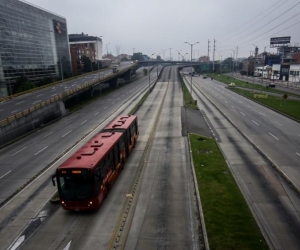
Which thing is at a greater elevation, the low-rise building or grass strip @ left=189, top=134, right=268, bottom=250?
the low-rise building

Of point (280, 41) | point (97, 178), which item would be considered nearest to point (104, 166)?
point (97, 178)

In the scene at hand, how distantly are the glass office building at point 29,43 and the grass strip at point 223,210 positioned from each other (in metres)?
53.4

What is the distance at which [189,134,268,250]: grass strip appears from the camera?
13531mm

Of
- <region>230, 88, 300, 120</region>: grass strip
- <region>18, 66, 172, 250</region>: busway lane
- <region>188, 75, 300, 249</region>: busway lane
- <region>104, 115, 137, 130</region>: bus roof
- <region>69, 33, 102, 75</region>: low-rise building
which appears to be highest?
<region>69, 33, 102, 75</region>: low-rise building

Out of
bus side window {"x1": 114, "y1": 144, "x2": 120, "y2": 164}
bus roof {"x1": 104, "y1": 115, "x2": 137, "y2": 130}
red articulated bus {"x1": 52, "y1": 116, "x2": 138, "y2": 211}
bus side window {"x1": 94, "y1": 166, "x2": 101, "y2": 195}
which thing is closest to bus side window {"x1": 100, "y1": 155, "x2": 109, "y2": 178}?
red articulated bus {"x1": 52, "y1": 116, "x2": 138, "y2": 211}

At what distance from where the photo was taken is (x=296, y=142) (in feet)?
104

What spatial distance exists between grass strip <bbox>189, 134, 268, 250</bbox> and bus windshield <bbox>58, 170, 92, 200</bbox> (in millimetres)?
7385

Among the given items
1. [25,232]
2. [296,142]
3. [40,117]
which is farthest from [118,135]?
[40,117]

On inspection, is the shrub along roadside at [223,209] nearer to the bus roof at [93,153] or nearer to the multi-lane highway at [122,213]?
the multi-lane highway at [122,213]

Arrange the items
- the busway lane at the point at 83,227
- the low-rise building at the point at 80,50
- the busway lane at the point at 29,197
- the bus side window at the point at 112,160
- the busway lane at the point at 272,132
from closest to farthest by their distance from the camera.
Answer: the busway lane at the point at 83,227 → the busway lane at the point at 29,197 → the bus side window at the point at 112,160 → the busway lane at the point at 272,132 → the low-rise building at the point at 80,50

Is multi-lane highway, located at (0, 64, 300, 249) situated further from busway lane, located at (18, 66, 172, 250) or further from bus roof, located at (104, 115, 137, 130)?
bus roof, located at (104, 115, 137, 130)

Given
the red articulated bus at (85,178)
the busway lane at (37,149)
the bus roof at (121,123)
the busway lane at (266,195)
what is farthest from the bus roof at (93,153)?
the busway lane at (266,195)

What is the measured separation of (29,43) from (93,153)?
7844cm

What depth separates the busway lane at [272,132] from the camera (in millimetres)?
25703
